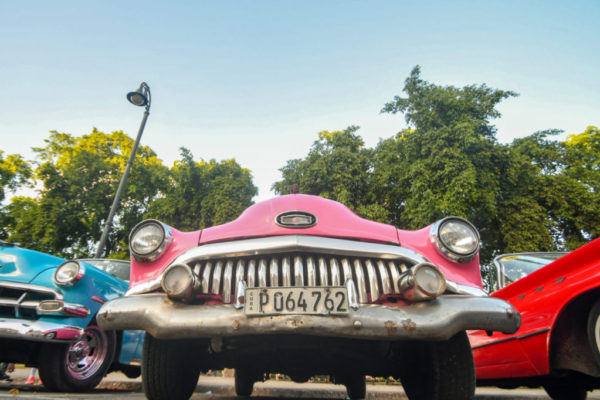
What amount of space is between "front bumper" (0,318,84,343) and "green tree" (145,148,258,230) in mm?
16208

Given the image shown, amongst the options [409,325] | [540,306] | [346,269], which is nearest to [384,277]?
[346,269]

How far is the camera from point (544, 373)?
2.51 m

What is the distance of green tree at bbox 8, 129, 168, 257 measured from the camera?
18609mm

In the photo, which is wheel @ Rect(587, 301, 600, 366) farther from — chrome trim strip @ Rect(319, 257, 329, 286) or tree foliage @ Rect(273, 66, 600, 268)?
tree foliage @ Rect(273, 66, 600, 268)

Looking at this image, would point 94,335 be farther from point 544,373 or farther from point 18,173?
point 18,173

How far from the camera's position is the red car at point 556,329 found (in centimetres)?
228

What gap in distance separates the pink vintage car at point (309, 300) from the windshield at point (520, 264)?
2.03 metres

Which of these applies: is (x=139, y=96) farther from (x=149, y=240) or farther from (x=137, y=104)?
(x=149, y=240)

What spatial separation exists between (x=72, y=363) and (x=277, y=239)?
294cm

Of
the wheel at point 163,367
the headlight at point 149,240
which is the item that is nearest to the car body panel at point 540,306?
the wheel at point 163,367

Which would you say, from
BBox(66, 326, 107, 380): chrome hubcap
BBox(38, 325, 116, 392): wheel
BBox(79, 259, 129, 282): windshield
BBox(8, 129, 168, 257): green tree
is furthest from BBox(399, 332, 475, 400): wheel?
BBox(8, 129, 168, 257): green tree

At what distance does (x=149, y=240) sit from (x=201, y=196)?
20222 mm

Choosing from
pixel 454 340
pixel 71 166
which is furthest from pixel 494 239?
pixel 71 166

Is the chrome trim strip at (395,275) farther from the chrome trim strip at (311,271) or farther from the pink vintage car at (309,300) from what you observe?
the chrome trim strip at (311,271)
